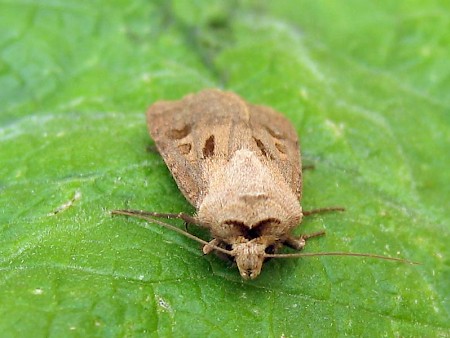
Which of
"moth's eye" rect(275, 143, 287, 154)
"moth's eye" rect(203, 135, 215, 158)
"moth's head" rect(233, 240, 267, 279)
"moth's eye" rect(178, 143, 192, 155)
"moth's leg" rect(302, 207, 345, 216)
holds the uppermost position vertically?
"moth's eye" rect(203, 135, 215, 158)

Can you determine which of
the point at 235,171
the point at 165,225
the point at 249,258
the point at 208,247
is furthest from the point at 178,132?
the point at 249,258

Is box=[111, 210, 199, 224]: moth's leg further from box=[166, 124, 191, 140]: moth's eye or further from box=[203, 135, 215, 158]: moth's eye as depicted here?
box=[166, 124, 191, 140]: moth's eye

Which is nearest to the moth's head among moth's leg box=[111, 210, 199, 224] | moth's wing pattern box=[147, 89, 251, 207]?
moth's leg box=[111, 210, 199, 224]

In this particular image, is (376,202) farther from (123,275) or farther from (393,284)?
(123,275)

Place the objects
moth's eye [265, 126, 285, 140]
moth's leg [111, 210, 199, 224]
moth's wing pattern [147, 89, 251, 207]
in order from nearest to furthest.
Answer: moth's leg [111, 210, 199, 224] → moth's wing pattern [147, 89, 251, 207] → moth's eye [265, 126, 285, 140]

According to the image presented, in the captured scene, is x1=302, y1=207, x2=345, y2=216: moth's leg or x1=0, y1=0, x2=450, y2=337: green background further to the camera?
x1=302, y1=207, x2=345, y2=216: moth's leg

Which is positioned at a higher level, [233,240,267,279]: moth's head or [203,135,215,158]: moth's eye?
[203,135,215,158]: moth's eye

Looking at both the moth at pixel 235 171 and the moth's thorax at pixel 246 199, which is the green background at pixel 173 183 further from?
the moth's thorax at pixel 246 199
